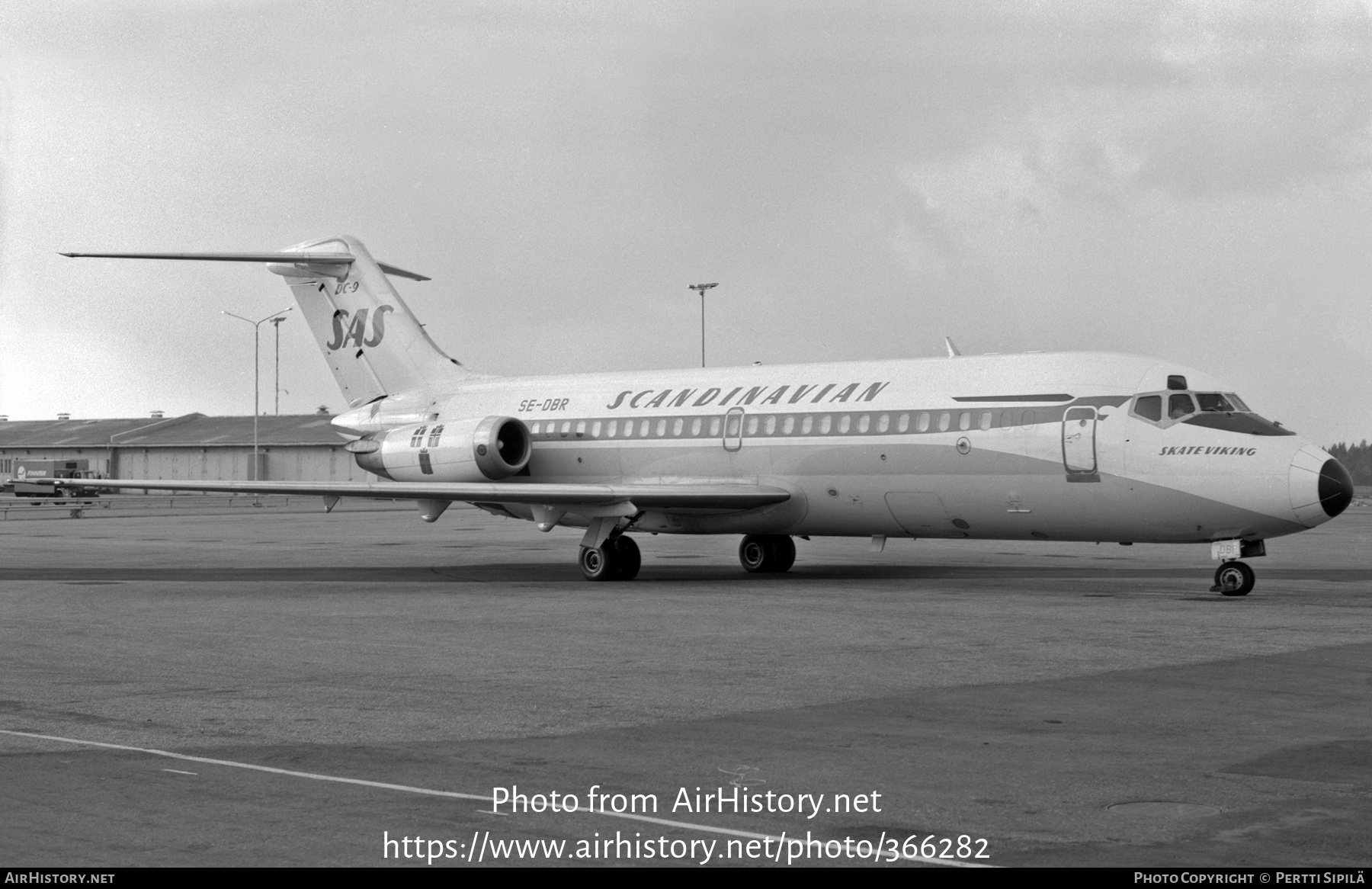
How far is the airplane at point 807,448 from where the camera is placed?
2122 centimetres

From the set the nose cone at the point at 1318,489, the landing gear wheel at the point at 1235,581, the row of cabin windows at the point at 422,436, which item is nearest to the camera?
the nose cone at the point at 1318,489

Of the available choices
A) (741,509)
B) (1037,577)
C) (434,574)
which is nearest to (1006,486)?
(1037,577)

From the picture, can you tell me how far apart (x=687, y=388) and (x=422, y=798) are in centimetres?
2027

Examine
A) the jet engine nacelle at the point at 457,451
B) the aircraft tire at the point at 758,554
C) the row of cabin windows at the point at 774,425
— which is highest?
the row of cabin windows at the point at 774,425

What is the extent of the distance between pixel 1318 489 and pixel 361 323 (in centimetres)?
1977

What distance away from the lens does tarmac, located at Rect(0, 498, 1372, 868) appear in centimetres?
713

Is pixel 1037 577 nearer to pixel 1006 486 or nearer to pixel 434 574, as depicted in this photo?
pixel 1006 486

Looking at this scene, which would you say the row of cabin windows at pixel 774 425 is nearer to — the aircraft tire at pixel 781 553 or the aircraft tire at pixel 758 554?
the aircraft tire at pixel 758 554

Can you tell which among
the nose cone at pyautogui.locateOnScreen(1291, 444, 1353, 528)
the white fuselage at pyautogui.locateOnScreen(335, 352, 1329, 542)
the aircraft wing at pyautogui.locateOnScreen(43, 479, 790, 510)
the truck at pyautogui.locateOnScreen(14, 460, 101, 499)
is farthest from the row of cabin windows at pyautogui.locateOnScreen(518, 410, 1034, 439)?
the truck at pyautogui.locateOnScreen(14, 460, 101, 499)

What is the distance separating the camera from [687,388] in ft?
92.0

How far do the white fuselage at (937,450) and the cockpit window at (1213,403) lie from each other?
17 cm

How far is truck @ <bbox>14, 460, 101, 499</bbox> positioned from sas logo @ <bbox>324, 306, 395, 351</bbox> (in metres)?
56.9

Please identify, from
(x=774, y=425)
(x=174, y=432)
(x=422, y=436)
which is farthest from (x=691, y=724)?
(x=174, y=432)

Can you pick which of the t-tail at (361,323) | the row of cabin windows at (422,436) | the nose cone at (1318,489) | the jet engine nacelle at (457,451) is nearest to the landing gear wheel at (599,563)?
the jet engine nacelle at (457,451)
